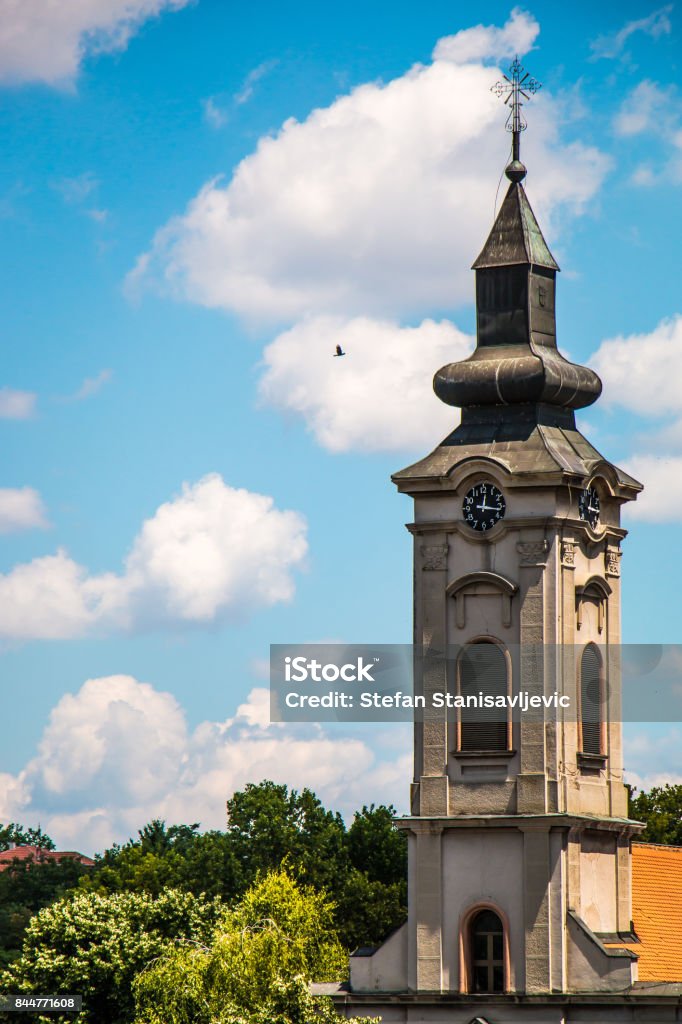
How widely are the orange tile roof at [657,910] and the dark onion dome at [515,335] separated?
37.6 feet

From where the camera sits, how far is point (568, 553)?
176 feet

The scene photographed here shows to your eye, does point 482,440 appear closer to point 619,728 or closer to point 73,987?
point 619,728

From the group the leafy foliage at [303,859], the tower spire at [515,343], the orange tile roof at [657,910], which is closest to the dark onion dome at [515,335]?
the tower spire at [515,343]

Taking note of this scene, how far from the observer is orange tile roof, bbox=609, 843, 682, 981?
176 ft

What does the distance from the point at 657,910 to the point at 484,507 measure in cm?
1080

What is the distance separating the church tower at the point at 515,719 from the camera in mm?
52344

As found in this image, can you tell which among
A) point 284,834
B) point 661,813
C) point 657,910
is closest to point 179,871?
point 284,834

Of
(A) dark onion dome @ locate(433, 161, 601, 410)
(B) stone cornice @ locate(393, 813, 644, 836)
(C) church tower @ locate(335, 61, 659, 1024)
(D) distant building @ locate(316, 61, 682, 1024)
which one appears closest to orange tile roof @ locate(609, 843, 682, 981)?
(D) distant building @ locate(316, 61, 682, 1024)

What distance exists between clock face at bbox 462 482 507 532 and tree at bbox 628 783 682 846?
2462 centimetres

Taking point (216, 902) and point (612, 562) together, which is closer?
point (612, 562)

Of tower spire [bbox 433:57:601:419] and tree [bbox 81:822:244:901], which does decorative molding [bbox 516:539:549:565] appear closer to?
tower spire [bbox 433:57:601:419]

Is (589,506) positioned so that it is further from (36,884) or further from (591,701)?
(36,884)

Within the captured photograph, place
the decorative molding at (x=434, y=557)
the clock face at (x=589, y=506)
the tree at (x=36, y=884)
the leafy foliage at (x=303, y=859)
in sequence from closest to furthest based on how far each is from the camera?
the decorative molding at (x=434, y=557)
the clock face at (x=589, y=506)
the leafy foliage at (x=303, y=859)
the tree at (x=36, y=884)

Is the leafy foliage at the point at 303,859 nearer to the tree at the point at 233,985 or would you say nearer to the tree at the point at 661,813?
the tree at the point at 661,813
